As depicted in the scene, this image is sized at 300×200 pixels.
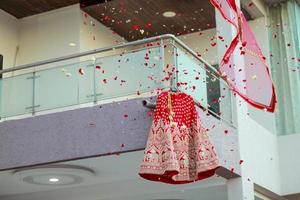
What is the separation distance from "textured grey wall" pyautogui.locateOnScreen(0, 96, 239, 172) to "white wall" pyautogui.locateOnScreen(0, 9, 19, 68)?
2.75 meters

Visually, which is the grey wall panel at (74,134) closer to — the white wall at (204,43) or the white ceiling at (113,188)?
the white ceiling at (113,188)

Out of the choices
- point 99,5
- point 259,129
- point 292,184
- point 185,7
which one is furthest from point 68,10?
point 292,184

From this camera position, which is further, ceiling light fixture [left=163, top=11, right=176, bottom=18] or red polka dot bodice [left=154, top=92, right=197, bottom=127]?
ceiling light fixture [left=163, top=11, right=176, bottom=18]

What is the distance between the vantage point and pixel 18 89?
25.6 ft

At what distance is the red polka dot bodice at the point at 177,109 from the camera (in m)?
6.40

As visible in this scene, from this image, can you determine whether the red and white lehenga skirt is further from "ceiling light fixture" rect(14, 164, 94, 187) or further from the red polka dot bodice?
"ceiling light fixture" rect(14, 164, 94, 187)

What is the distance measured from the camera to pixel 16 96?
7789 millimetres

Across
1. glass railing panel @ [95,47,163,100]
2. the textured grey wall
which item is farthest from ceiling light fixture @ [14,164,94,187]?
glass railing panel @ [95,47,163,100]

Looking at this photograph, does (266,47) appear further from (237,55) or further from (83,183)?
(83,183)

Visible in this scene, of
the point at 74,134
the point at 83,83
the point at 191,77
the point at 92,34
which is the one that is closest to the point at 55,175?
the point at 74,134

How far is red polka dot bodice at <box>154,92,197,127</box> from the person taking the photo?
6.40 metres

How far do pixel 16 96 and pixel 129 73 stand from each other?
4.80 feet

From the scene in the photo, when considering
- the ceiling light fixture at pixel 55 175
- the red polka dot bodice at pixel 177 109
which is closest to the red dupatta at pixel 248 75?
the red polka dot bodice at pixel 177 109

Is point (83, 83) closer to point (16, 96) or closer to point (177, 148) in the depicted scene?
point (16, 96)
